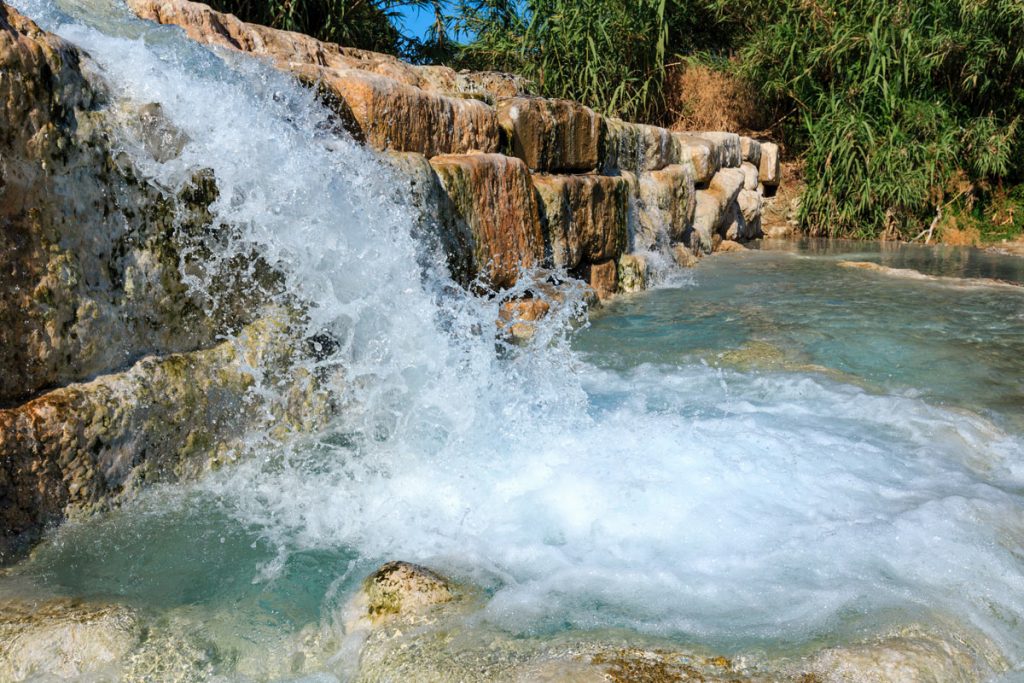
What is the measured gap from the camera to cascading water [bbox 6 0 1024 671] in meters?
1.83

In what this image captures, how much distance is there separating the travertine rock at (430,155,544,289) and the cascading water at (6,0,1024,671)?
42 cm

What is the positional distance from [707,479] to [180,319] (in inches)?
67.0

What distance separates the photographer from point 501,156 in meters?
4.25

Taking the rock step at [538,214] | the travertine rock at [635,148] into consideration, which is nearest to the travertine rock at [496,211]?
the rock step at [538,214]

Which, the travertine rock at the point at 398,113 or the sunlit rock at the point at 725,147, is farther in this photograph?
the sunlit rock at the point at 725,147

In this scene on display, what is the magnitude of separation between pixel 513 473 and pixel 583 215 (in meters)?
2.88

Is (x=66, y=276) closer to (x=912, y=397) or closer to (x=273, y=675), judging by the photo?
(x=273, y=675)

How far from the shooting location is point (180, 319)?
8.33ft

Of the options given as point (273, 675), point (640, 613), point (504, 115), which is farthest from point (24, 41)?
point (504, 115)

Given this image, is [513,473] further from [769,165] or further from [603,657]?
[769,165]

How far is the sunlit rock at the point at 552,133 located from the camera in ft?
15.3

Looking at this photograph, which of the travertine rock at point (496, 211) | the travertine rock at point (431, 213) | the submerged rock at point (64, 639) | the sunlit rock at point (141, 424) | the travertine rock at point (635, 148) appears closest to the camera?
the submerged rock at point (64, 639)

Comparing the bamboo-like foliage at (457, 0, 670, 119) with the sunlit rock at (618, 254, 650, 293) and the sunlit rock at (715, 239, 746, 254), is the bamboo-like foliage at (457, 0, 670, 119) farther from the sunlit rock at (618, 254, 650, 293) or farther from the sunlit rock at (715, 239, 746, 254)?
the sunlit rock at (618, 254, 650, 293)

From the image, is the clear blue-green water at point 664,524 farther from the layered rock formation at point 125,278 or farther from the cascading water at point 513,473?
the layered rock formation at point 125,278
